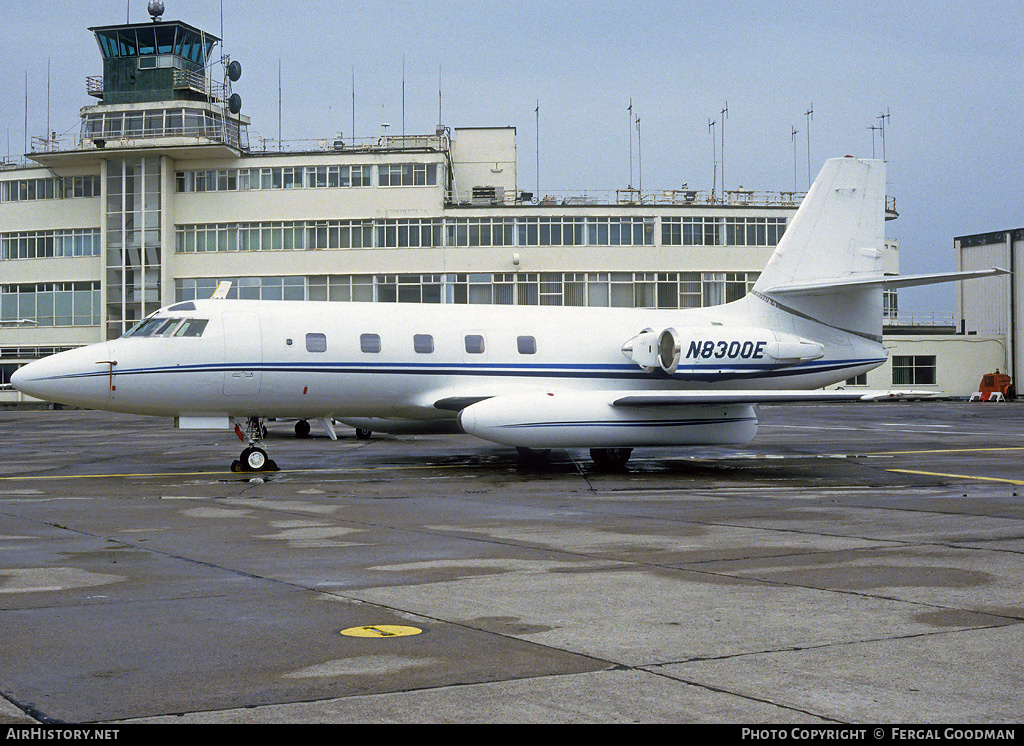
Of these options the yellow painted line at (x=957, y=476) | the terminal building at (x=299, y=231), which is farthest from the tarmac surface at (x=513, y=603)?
the terminal building at (x=299, y=231)

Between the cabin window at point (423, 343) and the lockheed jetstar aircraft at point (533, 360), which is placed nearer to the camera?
the lockheed jetstar aircraft at point (533, 360)

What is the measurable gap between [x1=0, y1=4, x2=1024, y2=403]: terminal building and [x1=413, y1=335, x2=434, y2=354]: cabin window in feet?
157

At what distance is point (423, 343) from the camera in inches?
848

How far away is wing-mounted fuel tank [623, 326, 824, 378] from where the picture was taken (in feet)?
74.1

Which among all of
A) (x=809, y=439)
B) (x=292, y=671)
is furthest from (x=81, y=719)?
(x=809, y=439)

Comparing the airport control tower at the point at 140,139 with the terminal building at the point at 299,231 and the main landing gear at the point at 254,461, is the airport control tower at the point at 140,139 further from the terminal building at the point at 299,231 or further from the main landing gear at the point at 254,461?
the main landing gear at the point at 254,461

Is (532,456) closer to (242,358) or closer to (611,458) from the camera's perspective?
(611,458)

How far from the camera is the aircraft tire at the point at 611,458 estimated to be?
22.0 m

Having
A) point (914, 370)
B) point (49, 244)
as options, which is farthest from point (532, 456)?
point (49, 244)

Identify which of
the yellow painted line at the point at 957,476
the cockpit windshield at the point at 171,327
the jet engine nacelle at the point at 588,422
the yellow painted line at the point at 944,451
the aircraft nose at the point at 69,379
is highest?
the cockpit windshield at the point at 171,327

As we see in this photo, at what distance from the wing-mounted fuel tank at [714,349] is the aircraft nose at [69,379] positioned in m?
10.3

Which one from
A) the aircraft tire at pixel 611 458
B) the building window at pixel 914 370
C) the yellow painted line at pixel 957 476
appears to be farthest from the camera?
the building window at pixel 914 370

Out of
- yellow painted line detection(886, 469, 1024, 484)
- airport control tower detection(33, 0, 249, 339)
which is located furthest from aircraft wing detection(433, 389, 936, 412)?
airport control tower detection(33, 0, 249, 339)

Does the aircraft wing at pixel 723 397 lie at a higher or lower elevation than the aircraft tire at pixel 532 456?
higher
